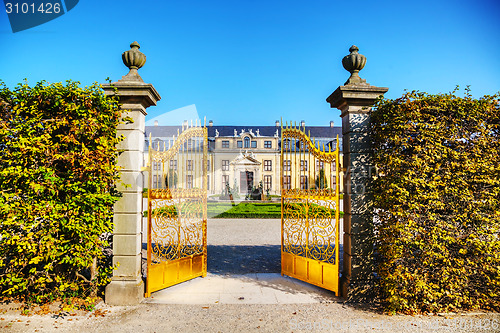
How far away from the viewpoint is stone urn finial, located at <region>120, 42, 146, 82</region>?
446cm

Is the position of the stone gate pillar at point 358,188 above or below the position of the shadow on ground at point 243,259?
above

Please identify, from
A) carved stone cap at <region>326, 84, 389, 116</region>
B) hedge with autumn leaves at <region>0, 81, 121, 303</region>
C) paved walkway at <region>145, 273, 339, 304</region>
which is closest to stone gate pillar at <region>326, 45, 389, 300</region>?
carved stone cap at <region>326, 84, 389, 116</region>

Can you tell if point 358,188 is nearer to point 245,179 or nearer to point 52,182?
point 52,182

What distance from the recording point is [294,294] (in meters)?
4.66

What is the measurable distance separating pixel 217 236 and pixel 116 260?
18.5ft

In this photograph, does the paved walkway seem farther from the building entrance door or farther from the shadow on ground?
the building entrance door

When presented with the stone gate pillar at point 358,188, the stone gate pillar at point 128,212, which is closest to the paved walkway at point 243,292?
the stone gate pillar at point 128,212

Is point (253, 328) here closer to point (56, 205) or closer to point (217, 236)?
point (56, 205)

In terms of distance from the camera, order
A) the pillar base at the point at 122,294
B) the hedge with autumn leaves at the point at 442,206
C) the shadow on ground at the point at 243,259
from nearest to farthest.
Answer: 1. the hedge with autumn leaves at the point at 442,206
2. the pillar base at the point at 122,294
3. the shadow on ground at the point at 243,259

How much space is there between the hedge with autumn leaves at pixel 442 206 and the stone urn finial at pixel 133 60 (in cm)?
410

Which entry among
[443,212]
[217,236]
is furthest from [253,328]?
[217,236]

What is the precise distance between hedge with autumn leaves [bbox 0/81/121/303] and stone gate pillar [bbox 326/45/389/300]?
3690 millimetres

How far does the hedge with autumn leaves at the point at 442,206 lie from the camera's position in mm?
3783

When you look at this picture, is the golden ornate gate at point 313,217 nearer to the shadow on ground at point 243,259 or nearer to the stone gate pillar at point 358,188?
the stone gate pillar at point 358,188
